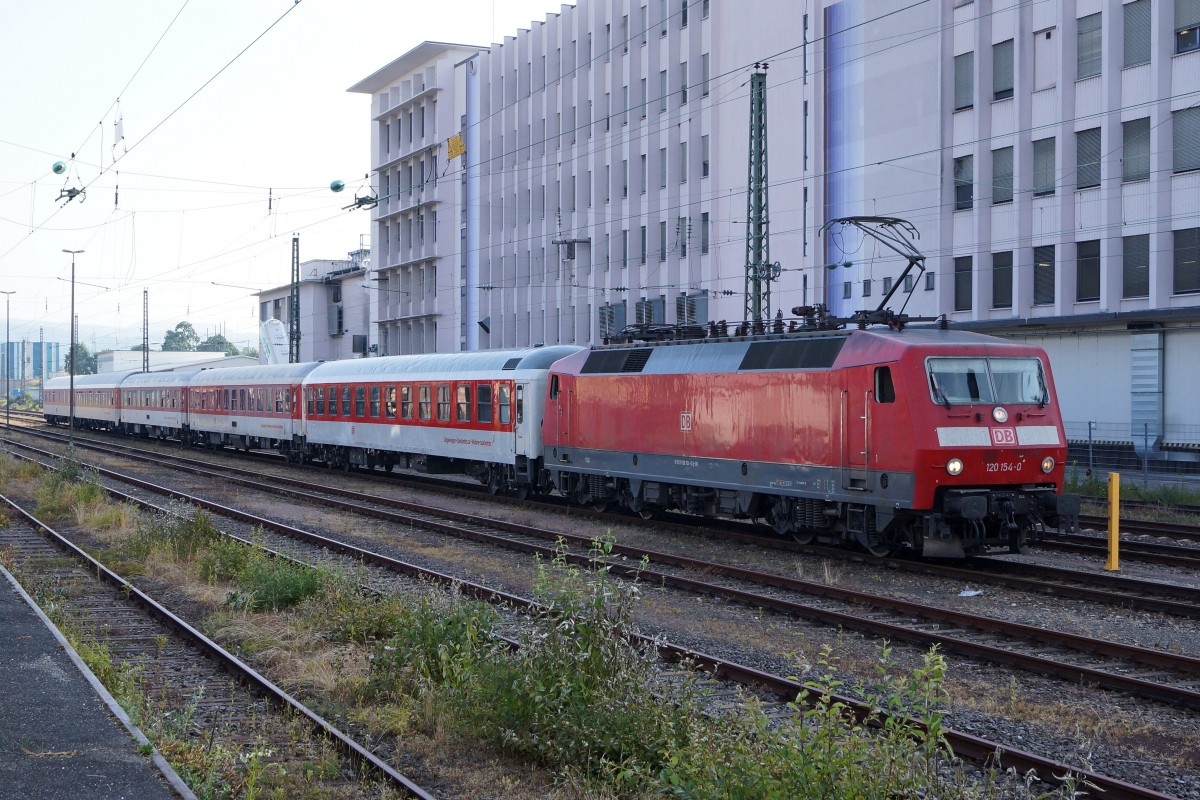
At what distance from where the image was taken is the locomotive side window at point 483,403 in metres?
28.6

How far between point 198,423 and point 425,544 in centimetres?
3317

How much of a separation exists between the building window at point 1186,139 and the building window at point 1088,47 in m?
2.89

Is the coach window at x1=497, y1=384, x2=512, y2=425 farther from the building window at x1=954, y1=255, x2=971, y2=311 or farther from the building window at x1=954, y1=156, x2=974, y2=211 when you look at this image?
the building window at x1=954, y1=156, x2=974, y2=211

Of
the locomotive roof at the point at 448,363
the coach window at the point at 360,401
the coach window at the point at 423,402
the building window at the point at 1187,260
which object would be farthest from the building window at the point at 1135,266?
the coach window at the point at 360,401

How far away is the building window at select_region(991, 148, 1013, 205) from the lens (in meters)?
35.9

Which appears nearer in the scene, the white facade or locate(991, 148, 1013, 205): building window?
locate(991, 148, 1013, 205): building window

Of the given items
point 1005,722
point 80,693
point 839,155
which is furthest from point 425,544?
point 839,155

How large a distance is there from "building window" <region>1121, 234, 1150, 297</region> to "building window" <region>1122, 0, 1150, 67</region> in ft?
15.7

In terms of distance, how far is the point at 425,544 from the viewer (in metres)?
20.6

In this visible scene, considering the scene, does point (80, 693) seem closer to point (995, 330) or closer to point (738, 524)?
point (738, 524)

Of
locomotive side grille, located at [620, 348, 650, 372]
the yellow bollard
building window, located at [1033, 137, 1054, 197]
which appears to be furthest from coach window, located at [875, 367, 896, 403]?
building window, located at [1033, 137, 1054, 197]

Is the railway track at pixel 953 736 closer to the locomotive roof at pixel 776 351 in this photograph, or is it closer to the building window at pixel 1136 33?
the locomotive roof at pixel 776 351

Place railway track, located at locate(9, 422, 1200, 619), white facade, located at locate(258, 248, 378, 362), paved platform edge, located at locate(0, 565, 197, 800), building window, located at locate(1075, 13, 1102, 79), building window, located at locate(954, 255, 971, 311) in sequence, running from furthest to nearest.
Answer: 1. white facade, located at locate(258, 248, 378, 362)
2. building window, located at locate(954, 255, 971, 311)
3. building window, located at locate(1075, 13, 1102, 79)
4. railway track, located at locate(9, 422, 1200, 619)
5. paved platform edge, located at locate(0, 565, 197, 800)

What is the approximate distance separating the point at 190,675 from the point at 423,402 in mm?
20400
